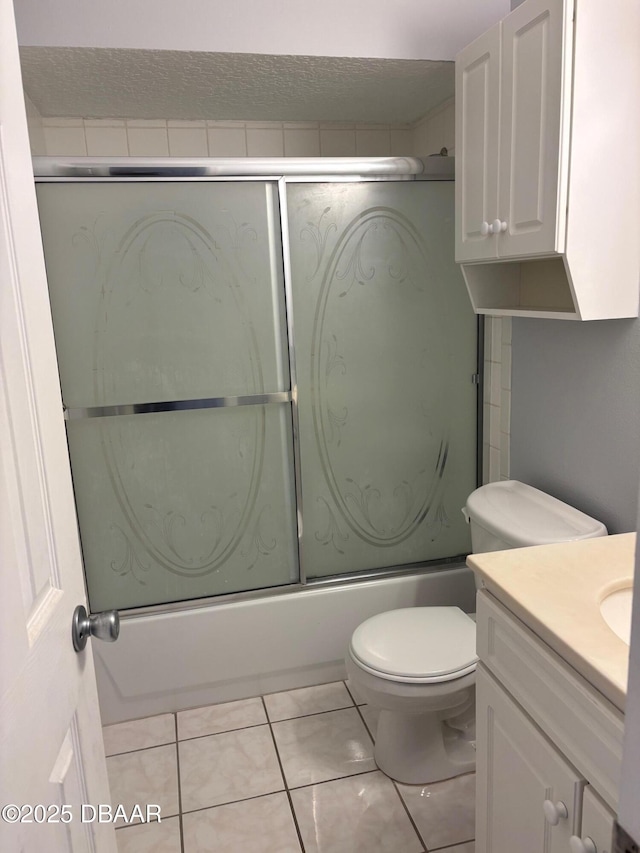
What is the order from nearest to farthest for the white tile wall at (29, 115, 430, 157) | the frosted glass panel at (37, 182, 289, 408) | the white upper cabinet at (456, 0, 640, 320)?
the white upper cabinet at (456, 0, 640, 320) → the frosted glass panel at (37, 182, 289, 408) → the white tile wall at (29, 115, 430, 157)

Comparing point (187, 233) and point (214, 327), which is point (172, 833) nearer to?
point (214, 327)

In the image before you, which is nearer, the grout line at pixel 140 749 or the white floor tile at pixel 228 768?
the white floor tile at pixel 228 768

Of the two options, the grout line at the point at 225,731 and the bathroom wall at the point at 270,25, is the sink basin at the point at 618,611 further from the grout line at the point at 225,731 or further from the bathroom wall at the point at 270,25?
the bathroom wall at the point at 270,25

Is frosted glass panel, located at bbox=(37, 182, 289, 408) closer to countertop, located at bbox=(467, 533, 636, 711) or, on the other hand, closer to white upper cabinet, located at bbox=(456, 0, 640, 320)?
white upper cabinet, located at bbox=(456, 0, 640, 320)

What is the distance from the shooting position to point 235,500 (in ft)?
7.39

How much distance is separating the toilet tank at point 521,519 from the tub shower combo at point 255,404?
0.48 m

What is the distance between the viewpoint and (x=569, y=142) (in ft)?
4.78

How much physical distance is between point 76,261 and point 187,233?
1.18ft

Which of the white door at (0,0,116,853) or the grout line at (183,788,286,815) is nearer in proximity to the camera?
the white door at (0,0,116,853)

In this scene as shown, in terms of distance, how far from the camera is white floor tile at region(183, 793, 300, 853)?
5.56ft

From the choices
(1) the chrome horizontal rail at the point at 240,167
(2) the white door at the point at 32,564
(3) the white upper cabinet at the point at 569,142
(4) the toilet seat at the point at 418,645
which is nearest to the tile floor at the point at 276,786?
(4) the toilet seat at the point at 418,645

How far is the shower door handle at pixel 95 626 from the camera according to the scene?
3.09 ft

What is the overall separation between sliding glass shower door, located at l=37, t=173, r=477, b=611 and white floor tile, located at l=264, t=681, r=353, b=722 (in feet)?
1.33

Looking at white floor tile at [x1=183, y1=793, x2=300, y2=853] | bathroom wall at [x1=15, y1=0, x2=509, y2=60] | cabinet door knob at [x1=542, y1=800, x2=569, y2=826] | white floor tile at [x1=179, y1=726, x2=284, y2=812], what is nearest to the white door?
cabinet door knob at [x1=542, y1=800, x2=569, y2=826]
